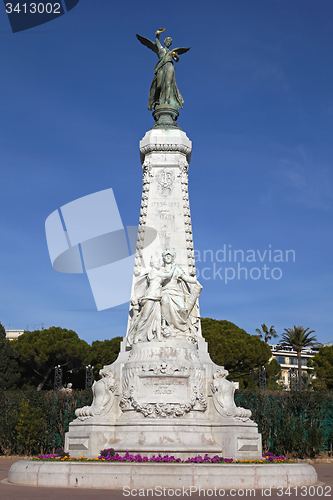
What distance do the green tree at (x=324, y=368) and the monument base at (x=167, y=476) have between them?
39.5 m

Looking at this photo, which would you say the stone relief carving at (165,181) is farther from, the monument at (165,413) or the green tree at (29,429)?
the green tree at (29,429)

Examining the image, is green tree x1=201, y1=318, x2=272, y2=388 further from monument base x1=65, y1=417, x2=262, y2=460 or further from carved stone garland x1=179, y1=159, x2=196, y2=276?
monument base x1=65, y1=417, x2=262, y2=460

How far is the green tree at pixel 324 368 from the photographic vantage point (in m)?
47.3

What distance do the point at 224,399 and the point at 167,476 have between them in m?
4.31

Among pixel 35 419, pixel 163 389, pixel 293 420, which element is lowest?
pixel 293 420

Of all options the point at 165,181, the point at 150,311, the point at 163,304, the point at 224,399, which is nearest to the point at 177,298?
the point at 163,304

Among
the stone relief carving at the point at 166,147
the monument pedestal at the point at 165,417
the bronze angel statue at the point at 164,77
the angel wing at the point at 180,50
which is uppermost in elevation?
the angel wing at the point at 180,50

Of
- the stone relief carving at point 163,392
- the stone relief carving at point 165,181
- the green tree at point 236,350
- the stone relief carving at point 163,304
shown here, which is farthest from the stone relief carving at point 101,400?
the green tree at point 236,350

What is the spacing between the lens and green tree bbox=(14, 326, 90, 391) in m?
40.6

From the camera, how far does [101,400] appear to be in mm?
13359

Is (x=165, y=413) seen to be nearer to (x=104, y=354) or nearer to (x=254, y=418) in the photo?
(x=254, y=418)

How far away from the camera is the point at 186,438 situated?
40.7 feet

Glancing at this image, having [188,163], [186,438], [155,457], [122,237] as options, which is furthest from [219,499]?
[188,163]

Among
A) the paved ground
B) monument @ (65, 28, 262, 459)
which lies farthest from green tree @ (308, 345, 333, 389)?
the paved ground
